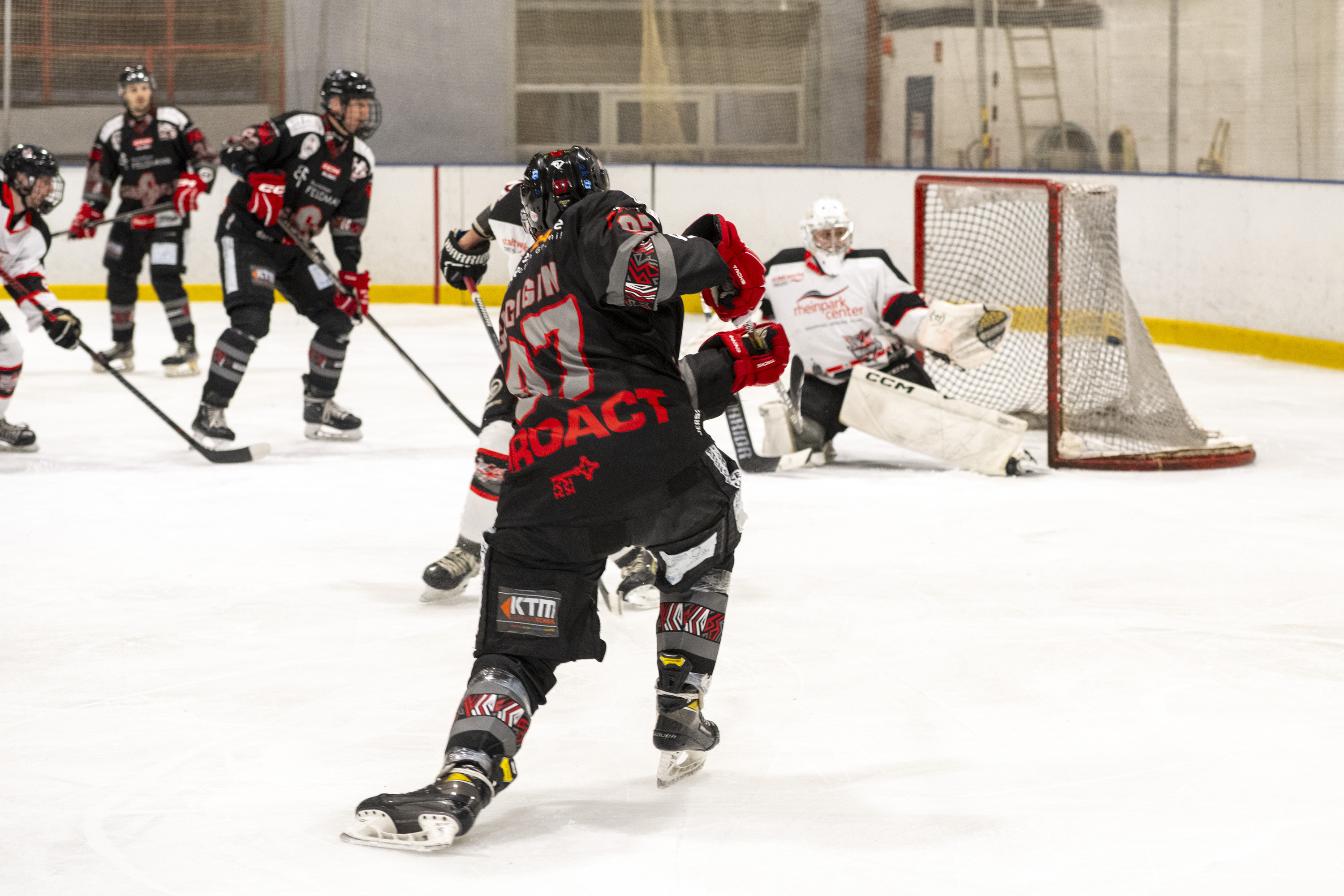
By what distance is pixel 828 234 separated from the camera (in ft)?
16.7

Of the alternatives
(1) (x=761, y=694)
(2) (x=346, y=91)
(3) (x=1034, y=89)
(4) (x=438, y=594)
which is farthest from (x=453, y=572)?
(3) (x=1034, y=89)

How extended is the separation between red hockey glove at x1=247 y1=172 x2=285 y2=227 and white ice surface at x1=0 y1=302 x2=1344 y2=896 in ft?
2.72

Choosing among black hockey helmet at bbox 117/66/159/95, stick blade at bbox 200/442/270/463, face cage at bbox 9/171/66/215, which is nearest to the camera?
face cage at bbox 9/171/66/215

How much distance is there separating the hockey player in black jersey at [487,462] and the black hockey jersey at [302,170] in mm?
1735

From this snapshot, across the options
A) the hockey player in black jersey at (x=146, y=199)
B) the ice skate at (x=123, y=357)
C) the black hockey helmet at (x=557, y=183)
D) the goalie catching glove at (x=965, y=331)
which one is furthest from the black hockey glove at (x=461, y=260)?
the ice skate at (x=123, y=357)

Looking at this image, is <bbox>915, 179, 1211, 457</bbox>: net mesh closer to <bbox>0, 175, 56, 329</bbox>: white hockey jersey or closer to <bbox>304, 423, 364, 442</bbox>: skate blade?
<bbox>304, 423, 364, 442</bbox>: skate blade

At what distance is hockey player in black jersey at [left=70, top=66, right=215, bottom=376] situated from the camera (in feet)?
22.2

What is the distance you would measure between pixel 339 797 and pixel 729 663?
0.92 meters

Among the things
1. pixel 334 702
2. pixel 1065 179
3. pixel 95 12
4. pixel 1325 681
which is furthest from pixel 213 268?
pixel 1325 681

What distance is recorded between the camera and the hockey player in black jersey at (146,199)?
6.78 meters

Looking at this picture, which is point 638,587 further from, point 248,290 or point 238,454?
point 248,290

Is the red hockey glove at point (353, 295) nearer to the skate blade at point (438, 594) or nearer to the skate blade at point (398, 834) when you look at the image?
the skate blade at point (438, 594)

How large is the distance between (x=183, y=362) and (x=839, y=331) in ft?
10.7

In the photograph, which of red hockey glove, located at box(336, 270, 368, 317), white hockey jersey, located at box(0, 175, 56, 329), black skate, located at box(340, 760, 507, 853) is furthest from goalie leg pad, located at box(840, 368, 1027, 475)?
black skate, located at box(340, 760, 507, 853)
